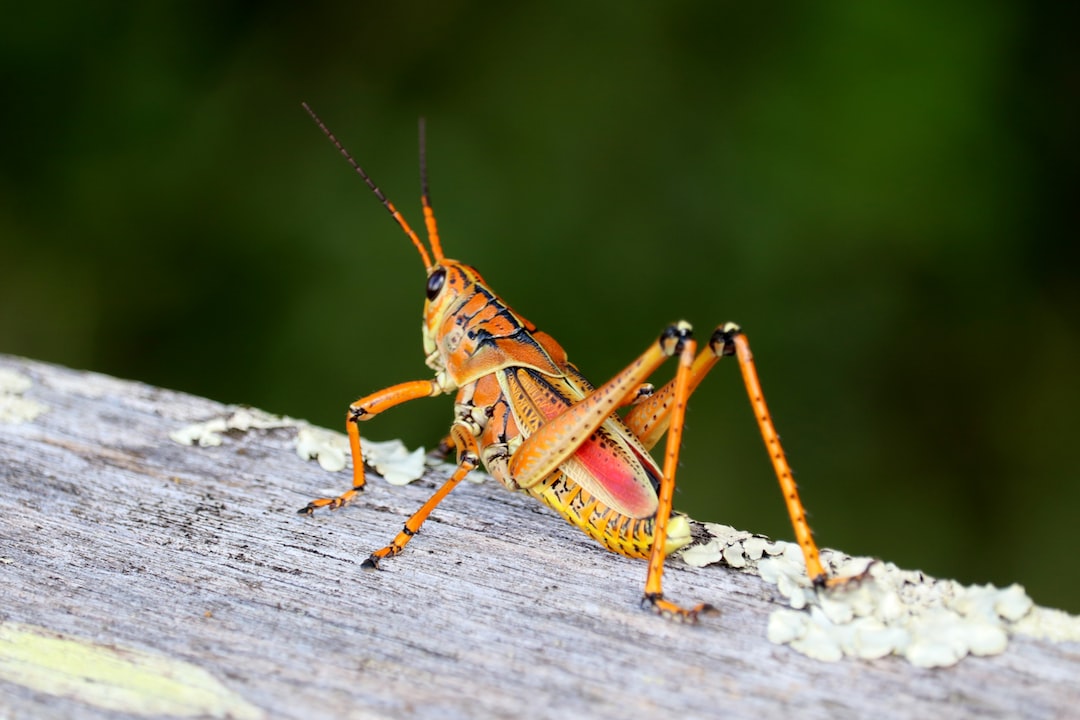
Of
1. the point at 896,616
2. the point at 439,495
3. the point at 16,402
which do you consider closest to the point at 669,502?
the point at 896,616

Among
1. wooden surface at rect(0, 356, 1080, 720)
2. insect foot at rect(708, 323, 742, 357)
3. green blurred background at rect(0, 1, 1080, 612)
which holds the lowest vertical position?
wooden surface at rect(0, 356, 1080, 720)

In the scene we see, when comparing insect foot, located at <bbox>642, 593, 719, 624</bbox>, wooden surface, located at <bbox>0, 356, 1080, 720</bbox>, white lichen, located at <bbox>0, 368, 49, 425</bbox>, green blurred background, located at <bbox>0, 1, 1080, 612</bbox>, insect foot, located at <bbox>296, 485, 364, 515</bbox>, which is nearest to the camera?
wooden surface, located at <bbox>0, 356, 1080, 720</bbox>

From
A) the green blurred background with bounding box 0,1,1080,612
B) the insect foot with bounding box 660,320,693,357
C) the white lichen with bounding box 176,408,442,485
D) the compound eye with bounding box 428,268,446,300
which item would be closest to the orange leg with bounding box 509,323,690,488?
the insect foot with bounding box 660,320,693,357

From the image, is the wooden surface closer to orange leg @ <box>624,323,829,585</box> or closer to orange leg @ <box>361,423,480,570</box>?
orange leg @ <box>361,423,480,570</box>

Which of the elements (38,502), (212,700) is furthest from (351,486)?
(212,700)

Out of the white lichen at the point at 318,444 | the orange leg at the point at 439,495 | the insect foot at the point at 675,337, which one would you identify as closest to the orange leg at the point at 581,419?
the insect foot at the point at 675,337

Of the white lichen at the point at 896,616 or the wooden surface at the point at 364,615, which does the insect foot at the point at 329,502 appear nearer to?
the wooden surface at the point at 364,615

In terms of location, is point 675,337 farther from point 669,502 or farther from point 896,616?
point 896,616
